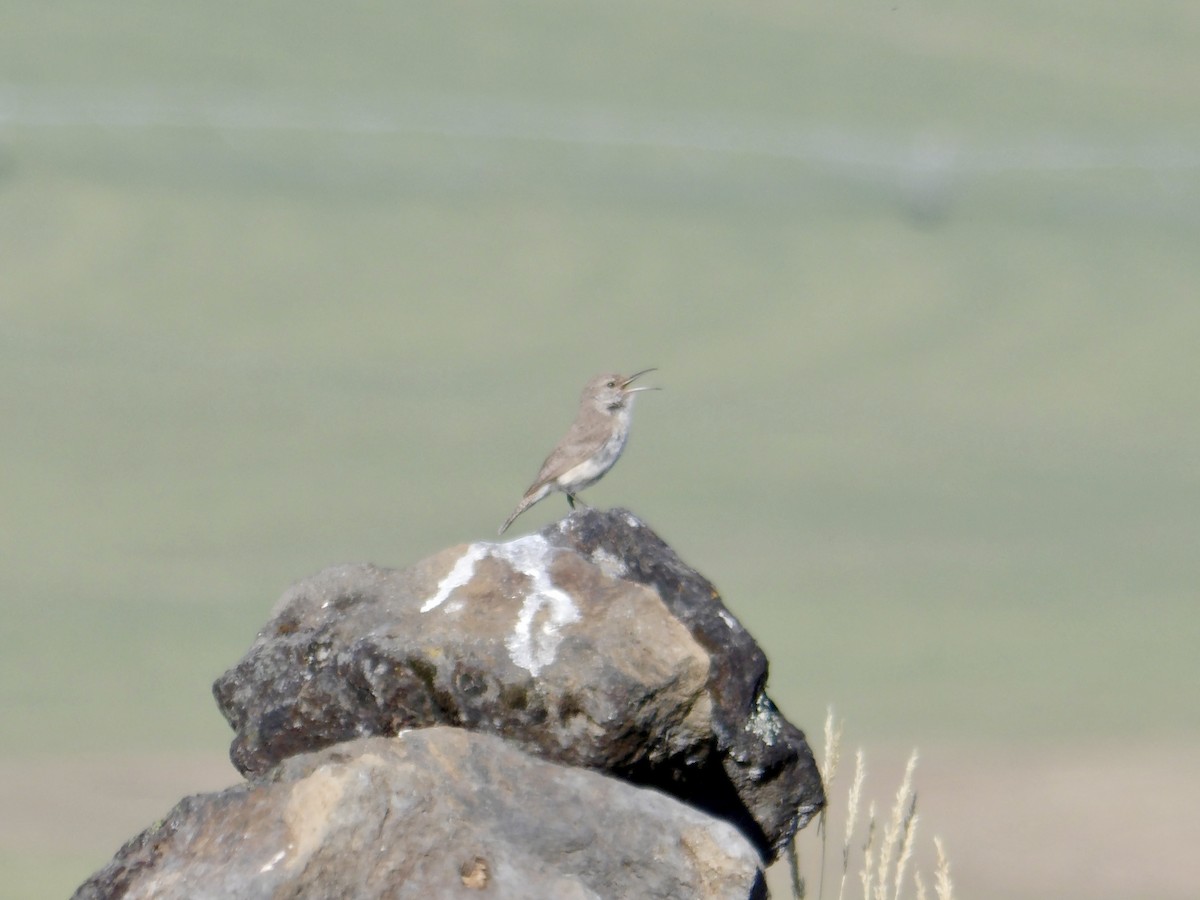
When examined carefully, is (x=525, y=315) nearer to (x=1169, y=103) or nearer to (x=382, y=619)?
(x=1169, y=103)

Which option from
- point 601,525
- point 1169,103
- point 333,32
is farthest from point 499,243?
point 601,525

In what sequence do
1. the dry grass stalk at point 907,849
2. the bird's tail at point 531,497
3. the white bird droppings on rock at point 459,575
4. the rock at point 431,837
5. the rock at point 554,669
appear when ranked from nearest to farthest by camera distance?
the rock at point 431,837 → the rock at point 554,669 → the white bird droppings on rock at point 459,575 → the dry grass stalk at point 907,849 → the bird's tail at point 531,497

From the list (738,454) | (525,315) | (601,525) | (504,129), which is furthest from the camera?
(504,129)

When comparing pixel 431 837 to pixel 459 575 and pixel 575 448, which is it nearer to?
pixel 459 575

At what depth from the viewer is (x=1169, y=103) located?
93.4 ft

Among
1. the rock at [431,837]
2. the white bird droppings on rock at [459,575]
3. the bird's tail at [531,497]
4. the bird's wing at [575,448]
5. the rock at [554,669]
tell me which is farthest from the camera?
the bird's tail at [531,497]

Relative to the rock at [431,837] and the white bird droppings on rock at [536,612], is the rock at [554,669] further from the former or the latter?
the rock at [431,837]

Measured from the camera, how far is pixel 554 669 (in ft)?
19.0

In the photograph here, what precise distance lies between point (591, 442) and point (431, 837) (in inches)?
222

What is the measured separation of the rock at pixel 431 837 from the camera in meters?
5.01

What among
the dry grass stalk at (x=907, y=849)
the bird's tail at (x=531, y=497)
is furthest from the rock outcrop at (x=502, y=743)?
the bird's tail at (x=531, y=497)

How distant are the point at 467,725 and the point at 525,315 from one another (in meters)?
20.0

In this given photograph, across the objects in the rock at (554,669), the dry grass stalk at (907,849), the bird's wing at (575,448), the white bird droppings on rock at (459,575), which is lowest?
the dry grass stalk at (907,849)

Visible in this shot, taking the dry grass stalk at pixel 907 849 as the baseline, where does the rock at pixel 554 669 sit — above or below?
above
